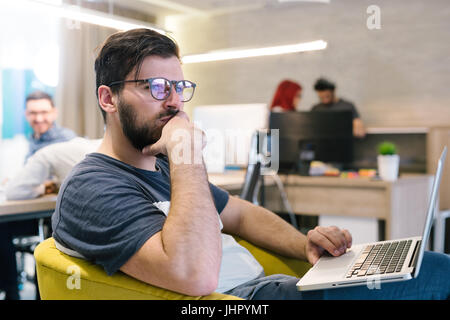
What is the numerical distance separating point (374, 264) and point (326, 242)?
23 centimetres

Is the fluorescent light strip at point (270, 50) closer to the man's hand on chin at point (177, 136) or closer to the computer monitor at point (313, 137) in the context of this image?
the computer monitor at point (313, 137)

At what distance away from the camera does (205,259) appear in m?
0.88

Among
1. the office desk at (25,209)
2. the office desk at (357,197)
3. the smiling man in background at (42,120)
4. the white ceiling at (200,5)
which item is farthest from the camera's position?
the white ceiling at (200,5)

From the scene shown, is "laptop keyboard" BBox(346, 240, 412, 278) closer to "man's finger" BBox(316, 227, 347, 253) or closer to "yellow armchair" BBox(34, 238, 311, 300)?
"man's finger" BBox(316, 227, 347, 253)

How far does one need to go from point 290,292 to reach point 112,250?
1.31 feet

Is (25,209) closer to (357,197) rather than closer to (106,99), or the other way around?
(106,99)

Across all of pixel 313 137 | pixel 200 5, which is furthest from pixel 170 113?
pixel 200 5

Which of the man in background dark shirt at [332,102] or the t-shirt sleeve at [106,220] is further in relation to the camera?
the man in background dark shirt at [332,102]

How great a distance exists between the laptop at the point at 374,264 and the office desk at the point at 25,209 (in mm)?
1416

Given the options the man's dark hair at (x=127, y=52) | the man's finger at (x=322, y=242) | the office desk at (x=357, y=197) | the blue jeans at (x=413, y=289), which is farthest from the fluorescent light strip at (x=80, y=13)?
the blue jeans at (x=413, y=289)

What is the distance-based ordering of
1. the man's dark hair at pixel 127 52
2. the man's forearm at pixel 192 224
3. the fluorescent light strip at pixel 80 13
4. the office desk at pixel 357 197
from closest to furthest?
the man's forearm at pixel 192 224
the man's dark hair at pixel 127 52
the fluorescent light strip at pixel 80 13
the office desk at pixel 357 197

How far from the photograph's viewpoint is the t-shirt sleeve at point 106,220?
907mm

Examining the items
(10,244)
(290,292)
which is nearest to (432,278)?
(290,292)
